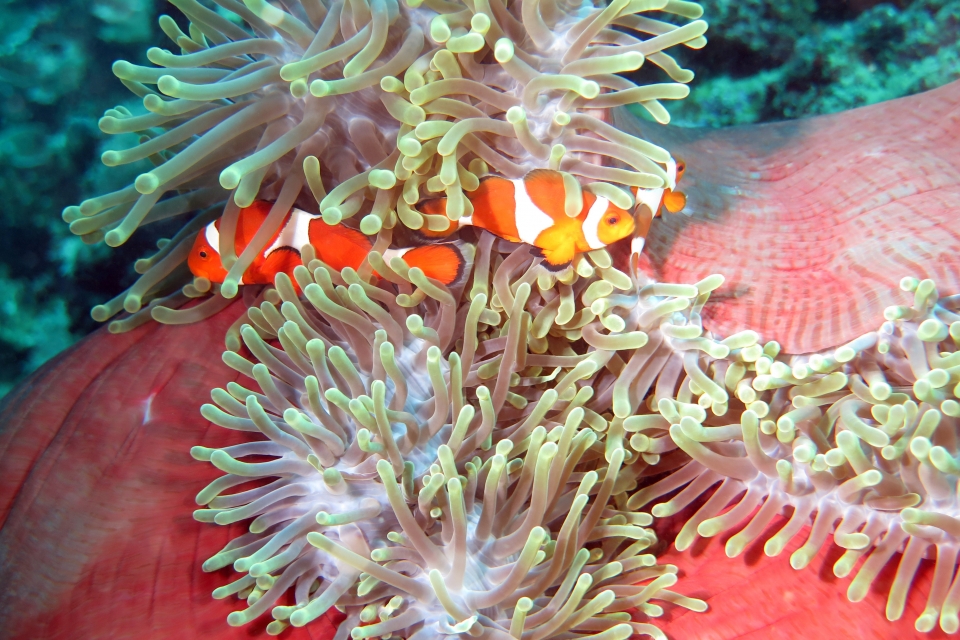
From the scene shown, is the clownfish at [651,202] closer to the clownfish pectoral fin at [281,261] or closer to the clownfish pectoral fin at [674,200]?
the clownfish pectoral fin at [674,200]

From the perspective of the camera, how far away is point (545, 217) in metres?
0.99

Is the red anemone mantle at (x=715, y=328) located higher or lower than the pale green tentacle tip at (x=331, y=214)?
lower

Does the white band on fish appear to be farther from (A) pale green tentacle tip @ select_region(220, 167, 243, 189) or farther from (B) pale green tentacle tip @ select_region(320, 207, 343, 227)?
(A) pale green tentacle tip @ select_region(220, 167, 243, 189)

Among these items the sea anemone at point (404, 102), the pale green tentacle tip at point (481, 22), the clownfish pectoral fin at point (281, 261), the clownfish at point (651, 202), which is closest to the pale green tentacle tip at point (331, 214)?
the sea anemone at point (404, 102)

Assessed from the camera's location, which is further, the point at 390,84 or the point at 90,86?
the point at 90,86

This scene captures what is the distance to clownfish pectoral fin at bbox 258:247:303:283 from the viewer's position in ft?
3.95

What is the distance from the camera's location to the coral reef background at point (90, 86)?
164 centimetres

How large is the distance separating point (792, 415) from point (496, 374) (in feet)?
1.58

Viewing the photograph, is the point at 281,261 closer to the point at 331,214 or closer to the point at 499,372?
the point at 331,214

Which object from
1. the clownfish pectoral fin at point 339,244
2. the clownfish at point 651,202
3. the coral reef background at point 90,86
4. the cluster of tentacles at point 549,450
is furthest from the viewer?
the coral reef background at point 90,86

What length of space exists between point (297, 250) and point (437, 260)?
0.30 m

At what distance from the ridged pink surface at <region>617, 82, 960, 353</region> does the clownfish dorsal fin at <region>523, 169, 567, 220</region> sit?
0.21m

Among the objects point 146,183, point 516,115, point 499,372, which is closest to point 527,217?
point 516,115

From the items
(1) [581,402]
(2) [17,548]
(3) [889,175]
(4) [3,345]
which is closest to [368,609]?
(1) [581,402]
